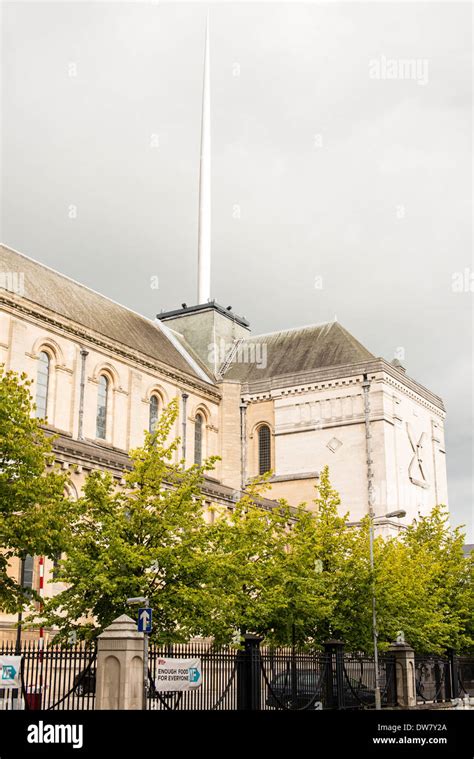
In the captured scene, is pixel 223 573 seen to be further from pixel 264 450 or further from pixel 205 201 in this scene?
pixel 205 201

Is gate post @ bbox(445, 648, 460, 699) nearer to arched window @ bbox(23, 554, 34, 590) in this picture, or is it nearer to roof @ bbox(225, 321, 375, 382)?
arched window @ bbox(23, 554, 34, 590)

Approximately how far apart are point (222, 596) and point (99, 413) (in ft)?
82.8

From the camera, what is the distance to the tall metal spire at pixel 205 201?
7438 centimetres

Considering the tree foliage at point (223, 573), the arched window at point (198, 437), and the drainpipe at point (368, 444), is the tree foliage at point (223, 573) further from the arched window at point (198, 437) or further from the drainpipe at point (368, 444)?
the arched window at point (198, 437)

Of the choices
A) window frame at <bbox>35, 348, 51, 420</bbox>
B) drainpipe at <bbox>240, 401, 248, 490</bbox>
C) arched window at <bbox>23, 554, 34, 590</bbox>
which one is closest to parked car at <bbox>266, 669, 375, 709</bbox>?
arched window at <bbox>23, 554, 34, 590</bbox>

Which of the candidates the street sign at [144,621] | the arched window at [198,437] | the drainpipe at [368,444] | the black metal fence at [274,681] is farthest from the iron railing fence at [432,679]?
the arched window at [198,437]

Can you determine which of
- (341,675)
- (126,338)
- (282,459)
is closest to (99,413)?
(126,338)

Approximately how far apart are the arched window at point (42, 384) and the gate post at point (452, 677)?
23.5 m

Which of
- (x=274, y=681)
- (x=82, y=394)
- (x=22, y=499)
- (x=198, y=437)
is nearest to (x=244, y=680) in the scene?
(x=274, y=681)

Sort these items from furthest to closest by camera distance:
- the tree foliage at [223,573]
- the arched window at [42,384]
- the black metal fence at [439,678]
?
the arched window at [42,384] < the black metal fence at [439,678] < the tree foliage at [223,573]

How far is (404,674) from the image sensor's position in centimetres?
2961

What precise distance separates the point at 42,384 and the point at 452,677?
25020 mm

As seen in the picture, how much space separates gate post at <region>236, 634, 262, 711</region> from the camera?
21.0 m
